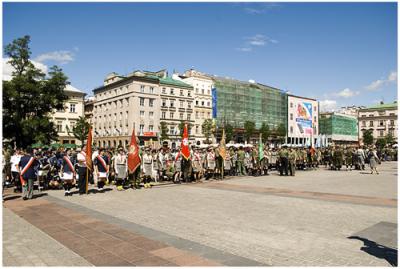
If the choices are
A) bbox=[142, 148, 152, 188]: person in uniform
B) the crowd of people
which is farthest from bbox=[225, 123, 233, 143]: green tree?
bbox=[142, 148, 152, 188]: person in uniform

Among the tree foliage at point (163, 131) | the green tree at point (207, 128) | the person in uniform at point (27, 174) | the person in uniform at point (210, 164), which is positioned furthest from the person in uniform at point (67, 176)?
the green tree at point (207, 128)

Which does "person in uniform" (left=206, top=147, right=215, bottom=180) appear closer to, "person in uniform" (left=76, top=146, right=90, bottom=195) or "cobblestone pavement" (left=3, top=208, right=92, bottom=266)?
"person in uniform" (left=76, top=146, right=90, bottom=195)

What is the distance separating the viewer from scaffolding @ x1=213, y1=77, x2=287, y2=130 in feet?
255

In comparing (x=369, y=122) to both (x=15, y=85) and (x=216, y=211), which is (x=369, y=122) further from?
(x=216, y=211)

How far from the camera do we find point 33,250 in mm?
5891

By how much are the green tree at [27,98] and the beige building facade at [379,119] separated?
9612 centimetres

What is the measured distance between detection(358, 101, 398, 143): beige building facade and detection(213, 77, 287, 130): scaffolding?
32764mm

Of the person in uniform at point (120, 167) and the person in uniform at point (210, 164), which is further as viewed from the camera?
the person in uniform at point (210, 164)

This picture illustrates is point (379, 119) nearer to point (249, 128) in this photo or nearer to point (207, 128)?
point (249, 128)

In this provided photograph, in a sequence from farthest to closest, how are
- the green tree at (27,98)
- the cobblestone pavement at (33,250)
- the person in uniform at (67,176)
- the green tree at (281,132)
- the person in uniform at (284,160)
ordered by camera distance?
1. the green tree at (281,132)
2. the green tree at (27,98)
3. the person in uniform at (284,160)
4. the person in uniform at (67,176)
5. the cobblestone pavement at (33,250)

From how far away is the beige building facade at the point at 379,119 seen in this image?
107m

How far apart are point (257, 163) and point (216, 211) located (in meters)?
12.6

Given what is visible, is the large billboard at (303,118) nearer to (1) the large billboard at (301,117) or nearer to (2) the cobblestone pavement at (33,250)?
(1) the large billboard at (301,117)

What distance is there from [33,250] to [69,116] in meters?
69.1
